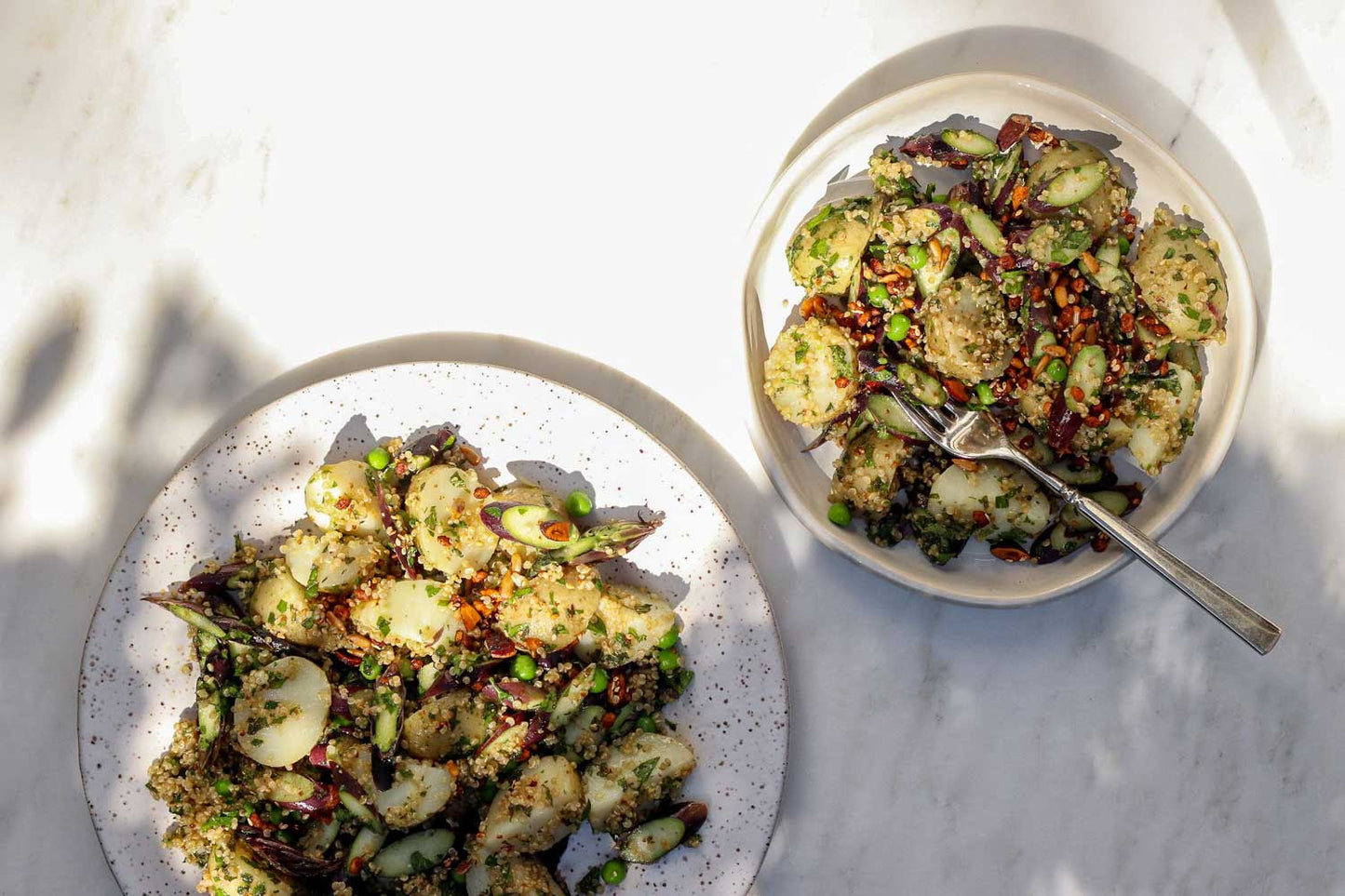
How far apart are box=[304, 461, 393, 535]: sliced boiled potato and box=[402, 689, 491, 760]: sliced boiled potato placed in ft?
1.58

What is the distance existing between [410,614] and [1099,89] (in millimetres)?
2339

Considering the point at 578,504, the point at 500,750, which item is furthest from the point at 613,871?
the point at 578,504

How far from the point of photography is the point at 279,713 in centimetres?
232

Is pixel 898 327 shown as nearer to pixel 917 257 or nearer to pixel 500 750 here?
pixel 917 257

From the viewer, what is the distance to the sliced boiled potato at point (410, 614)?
2.36 meters

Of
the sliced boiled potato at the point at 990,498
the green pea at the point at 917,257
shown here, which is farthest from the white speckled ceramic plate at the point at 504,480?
the green pea at the point at 917,257

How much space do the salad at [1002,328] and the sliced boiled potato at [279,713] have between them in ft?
4.55

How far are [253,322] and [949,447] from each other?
6.47ft

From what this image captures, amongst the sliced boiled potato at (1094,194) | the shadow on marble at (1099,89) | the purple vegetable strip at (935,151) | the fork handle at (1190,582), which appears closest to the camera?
the fork handle at (1190,582)

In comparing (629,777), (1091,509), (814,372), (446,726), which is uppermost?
(814,372)

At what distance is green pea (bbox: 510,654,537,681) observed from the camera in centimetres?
238

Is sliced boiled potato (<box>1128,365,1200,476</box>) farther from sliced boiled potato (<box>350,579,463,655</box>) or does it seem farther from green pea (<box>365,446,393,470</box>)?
green pea (<box>365,446,393,470</box>)

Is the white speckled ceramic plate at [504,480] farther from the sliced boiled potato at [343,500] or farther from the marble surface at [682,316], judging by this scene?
the marble surface at [682,316]

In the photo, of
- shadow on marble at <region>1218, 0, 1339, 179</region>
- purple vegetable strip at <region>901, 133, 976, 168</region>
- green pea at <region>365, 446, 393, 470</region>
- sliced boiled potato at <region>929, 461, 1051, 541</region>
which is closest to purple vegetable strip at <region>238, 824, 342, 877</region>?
green pea at <region>365, 446, 393, 470</region>
